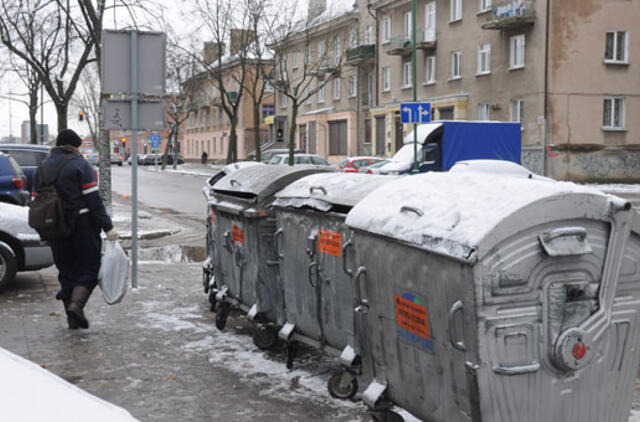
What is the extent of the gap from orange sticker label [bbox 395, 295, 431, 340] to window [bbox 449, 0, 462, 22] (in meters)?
35.9

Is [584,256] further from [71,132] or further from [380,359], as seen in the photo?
[71,132]

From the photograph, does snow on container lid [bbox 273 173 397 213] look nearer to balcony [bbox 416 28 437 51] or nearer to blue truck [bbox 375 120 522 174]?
blue truck [bbox 375 120 522 174]

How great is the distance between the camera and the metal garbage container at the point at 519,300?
3521 millimetres

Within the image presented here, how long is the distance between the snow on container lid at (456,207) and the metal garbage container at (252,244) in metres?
1.97

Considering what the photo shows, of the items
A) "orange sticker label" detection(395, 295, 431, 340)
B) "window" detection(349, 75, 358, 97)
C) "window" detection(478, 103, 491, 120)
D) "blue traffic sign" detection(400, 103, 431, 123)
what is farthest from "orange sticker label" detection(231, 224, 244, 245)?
"window" detection(349, 75, 358, 97)

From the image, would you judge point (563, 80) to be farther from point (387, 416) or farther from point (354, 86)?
point (387, 416)

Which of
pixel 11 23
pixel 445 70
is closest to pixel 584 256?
pixel 11 23

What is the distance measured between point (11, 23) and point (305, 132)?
34.2m

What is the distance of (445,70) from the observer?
→ 39469mm

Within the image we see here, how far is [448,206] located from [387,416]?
1325mm

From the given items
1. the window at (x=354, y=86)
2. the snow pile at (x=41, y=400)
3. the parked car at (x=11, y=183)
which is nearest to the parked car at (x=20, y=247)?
the parked car at (x=11, y=183)

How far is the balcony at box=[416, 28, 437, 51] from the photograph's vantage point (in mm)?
40094

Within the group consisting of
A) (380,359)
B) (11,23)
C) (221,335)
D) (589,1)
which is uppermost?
(589,1)

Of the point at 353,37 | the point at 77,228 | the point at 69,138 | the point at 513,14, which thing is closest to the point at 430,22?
the point at 353,37
